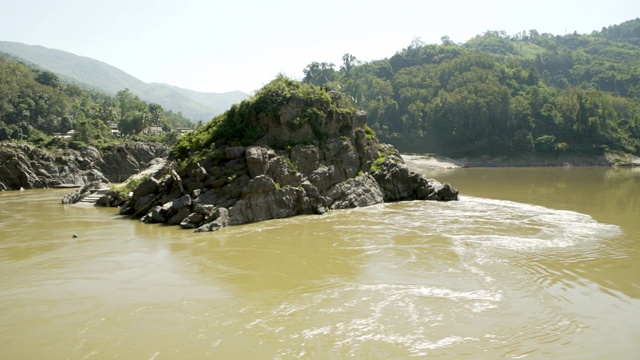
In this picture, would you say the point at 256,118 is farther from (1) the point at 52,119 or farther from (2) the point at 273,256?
(1) the point at 52,119

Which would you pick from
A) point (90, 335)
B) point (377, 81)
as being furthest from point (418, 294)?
point (377, 81)

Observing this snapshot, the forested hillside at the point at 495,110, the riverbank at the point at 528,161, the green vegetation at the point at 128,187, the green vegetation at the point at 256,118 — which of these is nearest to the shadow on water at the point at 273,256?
the green vegetation at the point at 256,118

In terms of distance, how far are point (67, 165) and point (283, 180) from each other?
122ft

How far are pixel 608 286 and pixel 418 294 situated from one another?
5701 mm

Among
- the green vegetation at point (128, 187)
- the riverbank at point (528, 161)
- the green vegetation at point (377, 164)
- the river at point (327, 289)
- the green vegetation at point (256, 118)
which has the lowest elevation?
the river at point (327, 289)

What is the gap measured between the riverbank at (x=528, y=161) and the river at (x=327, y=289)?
56.5 metres

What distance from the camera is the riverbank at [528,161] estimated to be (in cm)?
7962

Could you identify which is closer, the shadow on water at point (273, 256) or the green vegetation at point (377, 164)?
the shadow on water at point (273, 256)

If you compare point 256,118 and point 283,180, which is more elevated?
point 256,118

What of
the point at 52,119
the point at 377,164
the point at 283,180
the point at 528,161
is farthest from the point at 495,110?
the point at 52,119

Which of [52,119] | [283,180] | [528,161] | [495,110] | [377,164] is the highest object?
[495,110]

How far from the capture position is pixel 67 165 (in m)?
52.6

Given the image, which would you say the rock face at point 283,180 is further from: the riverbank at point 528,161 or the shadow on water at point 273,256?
the riverbank at point 528,161

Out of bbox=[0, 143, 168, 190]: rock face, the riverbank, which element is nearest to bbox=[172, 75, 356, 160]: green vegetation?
bbox=[0, 143, 168, 190]: rock face
